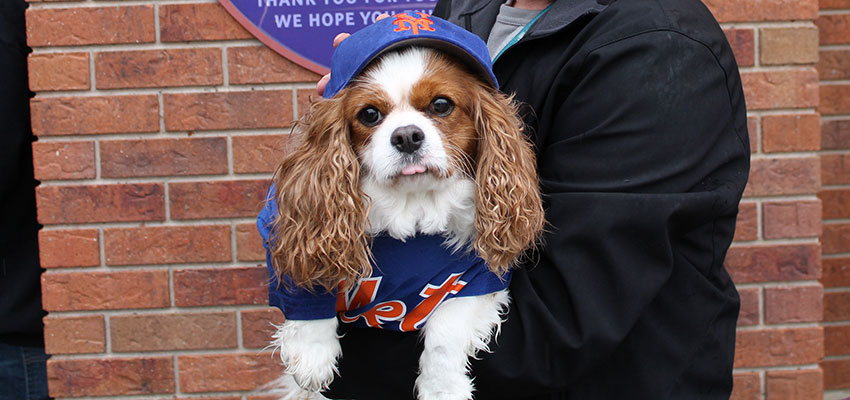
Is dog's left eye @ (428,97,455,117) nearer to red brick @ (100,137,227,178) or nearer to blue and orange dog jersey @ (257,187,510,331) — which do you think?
blue and orange dog jersey @ (257,187,510,331)

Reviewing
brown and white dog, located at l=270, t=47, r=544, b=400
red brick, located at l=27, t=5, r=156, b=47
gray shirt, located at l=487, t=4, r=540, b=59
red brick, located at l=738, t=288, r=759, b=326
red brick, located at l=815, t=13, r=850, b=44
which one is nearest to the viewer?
brown and white dog, located at l=270, t=47, r=544, b=400

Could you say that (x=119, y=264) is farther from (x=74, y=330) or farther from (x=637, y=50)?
(x=637, y=50)

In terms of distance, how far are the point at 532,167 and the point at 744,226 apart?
1.41 meters

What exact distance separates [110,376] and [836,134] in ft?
10.3

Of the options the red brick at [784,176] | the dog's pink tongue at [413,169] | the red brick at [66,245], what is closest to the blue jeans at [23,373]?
the red brick at [66,245]

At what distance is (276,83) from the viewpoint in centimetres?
259

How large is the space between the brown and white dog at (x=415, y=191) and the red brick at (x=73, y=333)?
53.6 inches

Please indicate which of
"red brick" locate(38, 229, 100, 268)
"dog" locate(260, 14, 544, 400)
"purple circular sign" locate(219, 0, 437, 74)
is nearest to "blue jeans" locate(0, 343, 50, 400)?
"red brick" locate(38, 229, 100, 268)

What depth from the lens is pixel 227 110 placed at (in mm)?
2582

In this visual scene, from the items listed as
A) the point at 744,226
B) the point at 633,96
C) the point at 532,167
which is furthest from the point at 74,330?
the point at 744,226

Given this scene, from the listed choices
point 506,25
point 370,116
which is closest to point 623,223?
point 370,116

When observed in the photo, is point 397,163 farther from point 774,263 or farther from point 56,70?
point 774,263

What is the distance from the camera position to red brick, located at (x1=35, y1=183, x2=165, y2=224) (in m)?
2.58

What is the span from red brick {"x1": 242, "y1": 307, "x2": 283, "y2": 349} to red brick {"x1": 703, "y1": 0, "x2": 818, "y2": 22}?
1.96m
